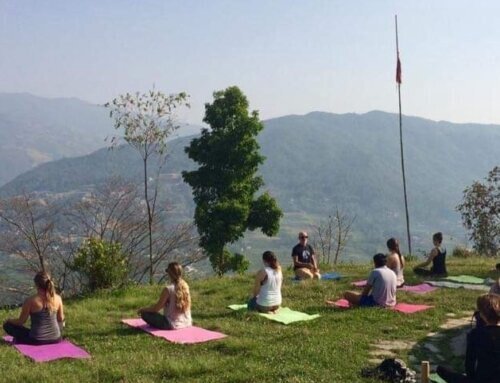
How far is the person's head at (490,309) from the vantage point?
7.54m

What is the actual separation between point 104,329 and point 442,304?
8.86 meters

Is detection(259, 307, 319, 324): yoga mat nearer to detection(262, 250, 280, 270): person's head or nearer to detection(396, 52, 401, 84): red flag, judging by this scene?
detection(262, 250, 280, 270): person's head

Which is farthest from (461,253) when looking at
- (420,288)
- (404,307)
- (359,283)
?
(404,307)

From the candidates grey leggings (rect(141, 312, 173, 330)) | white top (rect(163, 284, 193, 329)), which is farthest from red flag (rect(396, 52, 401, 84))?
grey leggings (rect(141, 312, 173, 330))

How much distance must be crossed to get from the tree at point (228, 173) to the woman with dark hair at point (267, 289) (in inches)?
778

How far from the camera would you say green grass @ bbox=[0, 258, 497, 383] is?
896cm

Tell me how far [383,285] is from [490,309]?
6862mm

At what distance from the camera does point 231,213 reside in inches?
1331

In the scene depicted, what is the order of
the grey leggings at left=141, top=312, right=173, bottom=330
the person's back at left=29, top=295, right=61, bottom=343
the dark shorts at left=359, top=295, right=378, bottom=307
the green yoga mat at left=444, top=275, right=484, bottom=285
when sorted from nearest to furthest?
the person's back at left=29, top=295, right=61, bottom=343
the grey leggings at left=141, top=312, right=173, bottom=330
the dark shorts at left=359, top=295, right=378, bottom=307
the green yoga mat at left=444, top=275, right=484, bottom=285

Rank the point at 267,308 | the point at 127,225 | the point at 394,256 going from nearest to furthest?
the point at 267,308 < the point at 394,256 < the point at 127,225

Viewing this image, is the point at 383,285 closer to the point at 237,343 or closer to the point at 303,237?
the point at 237,343

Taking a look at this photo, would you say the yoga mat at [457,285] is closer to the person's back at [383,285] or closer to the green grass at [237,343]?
the green grass at [237,343]

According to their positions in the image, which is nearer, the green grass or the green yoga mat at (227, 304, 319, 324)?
the green grass

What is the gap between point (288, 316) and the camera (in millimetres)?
13789
